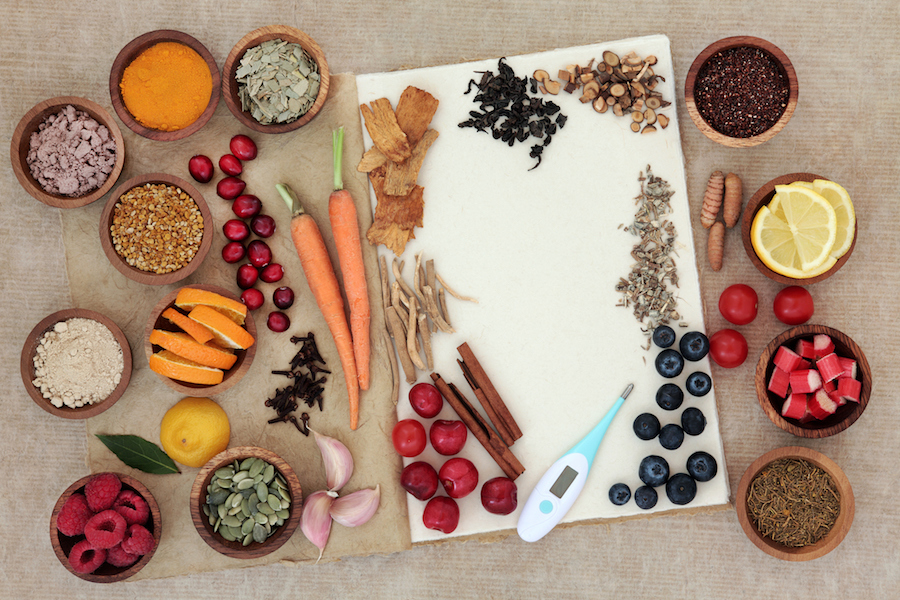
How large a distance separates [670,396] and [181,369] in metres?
1.32

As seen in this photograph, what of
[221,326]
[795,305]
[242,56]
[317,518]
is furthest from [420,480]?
[242,56]

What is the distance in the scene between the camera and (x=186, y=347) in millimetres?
1516

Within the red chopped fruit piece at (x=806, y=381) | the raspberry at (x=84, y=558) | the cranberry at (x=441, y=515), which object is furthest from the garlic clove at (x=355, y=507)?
the red chopped fruit piece at (x=806, y=381)

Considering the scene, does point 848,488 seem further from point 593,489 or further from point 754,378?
point 593,489

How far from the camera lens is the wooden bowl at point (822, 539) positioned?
156 centimetres

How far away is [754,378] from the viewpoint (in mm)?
1697

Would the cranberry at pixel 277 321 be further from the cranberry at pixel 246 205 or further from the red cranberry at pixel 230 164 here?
the red cranberry at pixel 230 164

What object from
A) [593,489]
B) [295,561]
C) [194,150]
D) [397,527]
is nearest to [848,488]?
[593,489]

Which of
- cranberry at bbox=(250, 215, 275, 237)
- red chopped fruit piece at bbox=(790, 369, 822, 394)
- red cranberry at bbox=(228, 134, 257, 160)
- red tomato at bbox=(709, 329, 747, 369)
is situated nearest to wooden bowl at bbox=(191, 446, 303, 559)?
cranberry at bbox=(250, 215, 275, 237)

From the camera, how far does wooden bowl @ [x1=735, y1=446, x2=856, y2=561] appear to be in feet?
5.11

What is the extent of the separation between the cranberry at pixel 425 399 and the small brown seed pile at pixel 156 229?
0.71 meters

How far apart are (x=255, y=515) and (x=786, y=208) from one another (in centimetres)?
162

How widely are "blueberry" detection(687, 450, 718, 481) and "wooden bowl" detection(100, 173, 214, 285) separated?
146 cm

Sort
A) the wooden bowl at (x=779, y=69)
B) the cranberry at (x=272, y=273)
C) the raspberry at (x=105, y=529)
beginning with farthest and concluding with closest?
the cranberry at (x=272, y=273), the wooden bowl at (x=779, y=69), the raspberry at (x=105, y=529)
